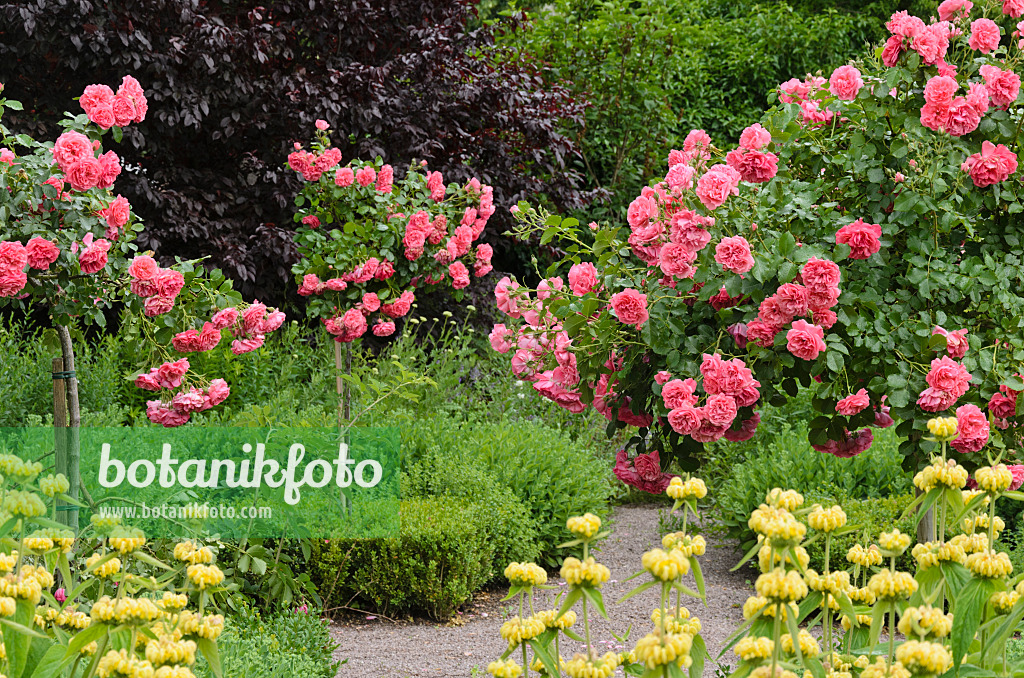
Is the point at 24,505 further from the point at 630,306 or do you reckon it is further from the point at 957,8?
the point at 957,8

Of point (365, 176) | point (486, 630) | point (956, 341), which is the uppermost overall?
point (365, 176)

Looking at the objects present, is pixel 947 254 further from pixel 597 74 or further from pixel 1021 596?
pixel 597 74

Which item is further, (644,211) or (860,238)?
(644,211)

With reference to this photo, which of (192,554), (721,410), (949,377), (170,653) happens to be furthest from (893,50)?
(170,653)

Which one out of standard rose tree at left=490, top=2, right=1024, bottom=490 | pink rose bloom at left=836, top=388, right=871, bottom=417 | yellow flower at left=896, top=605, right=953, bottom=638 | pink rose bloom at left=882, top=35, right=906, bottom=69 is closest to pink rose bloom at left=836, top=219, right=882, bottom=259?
standard rose tree at left=490, top=2, right=1024, bottom=490

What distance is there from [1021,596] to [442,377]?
4936 millimetres

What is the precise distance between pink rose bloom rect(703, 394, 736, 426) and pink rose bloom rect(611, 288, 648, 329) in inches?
12.2

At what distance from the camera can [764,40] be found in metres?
10.1

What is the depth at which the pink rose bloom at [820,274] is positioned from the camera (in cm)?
207

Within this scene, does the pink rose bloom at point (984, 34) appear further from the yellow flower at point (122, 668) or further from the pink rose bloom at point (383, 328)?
the pink rose bloom at point (383, 328)

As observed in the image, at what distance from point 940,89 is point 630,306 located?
0.91 metres

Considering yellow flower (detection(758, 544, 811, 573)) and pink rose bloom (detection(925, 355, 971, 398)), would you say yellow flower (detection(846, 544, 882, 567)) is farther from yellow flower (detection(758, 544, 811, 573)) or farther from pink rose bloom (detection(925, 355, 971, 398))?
pink rose bloom (detection(925, 355, 971, 398))

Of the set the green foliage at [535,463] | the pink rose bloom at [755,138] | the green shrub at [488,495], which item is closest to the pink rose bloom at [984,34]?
the pink rose bloom at [755,138]

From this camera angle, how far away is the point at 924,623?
104 cm
